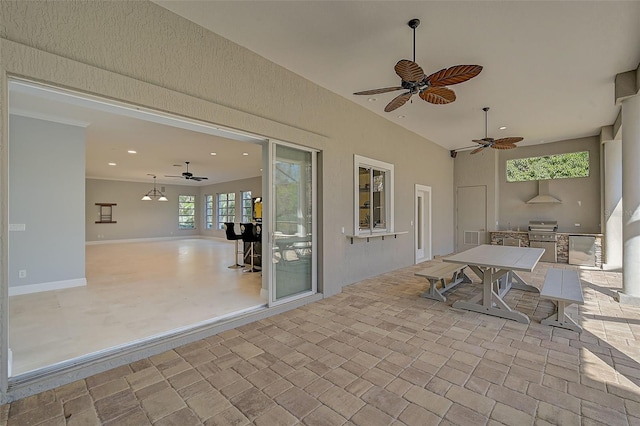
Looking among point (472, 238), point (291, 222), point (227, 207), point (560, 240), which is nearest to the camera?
point (291, 222)

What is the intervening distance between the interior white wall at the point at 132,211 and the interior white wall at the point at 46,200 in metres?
8.81

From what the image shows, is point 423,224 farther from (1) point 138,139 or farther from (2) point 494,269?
(1) point 138,139

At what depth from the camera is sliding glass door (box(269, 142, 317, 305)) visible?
12.8 feet

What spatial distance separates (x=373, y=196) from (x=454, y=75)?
3.55m

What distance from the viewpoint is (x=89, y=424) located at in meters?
1.85

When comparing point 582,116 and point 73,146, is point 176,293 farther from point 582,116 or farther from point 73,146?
point 582,116

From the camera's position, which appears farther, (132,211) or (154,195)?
(154,195)

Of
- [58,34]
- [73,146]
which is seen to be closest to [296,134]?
[58,34]

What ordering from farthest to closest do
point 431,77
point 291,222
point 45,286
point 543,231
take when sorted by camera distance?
point 543,231 < point 45,286 < point 291,222 < point 431,77

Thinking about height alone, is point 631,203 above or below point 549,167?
below

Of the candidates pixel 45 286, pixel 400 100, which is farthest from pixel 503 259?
pixel 45 286

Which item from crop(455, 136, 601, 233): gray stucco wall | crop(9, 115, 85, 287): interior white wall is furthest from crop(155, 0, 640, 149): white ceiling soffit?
crop(9, 115, 85, 287): interior white wall

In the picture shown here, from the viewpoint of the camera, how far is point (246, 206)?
1355 centimetres

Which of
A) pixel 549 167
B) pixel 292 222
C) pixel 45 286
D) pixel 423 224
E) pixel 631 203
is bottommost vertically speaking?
pixel 45 286
